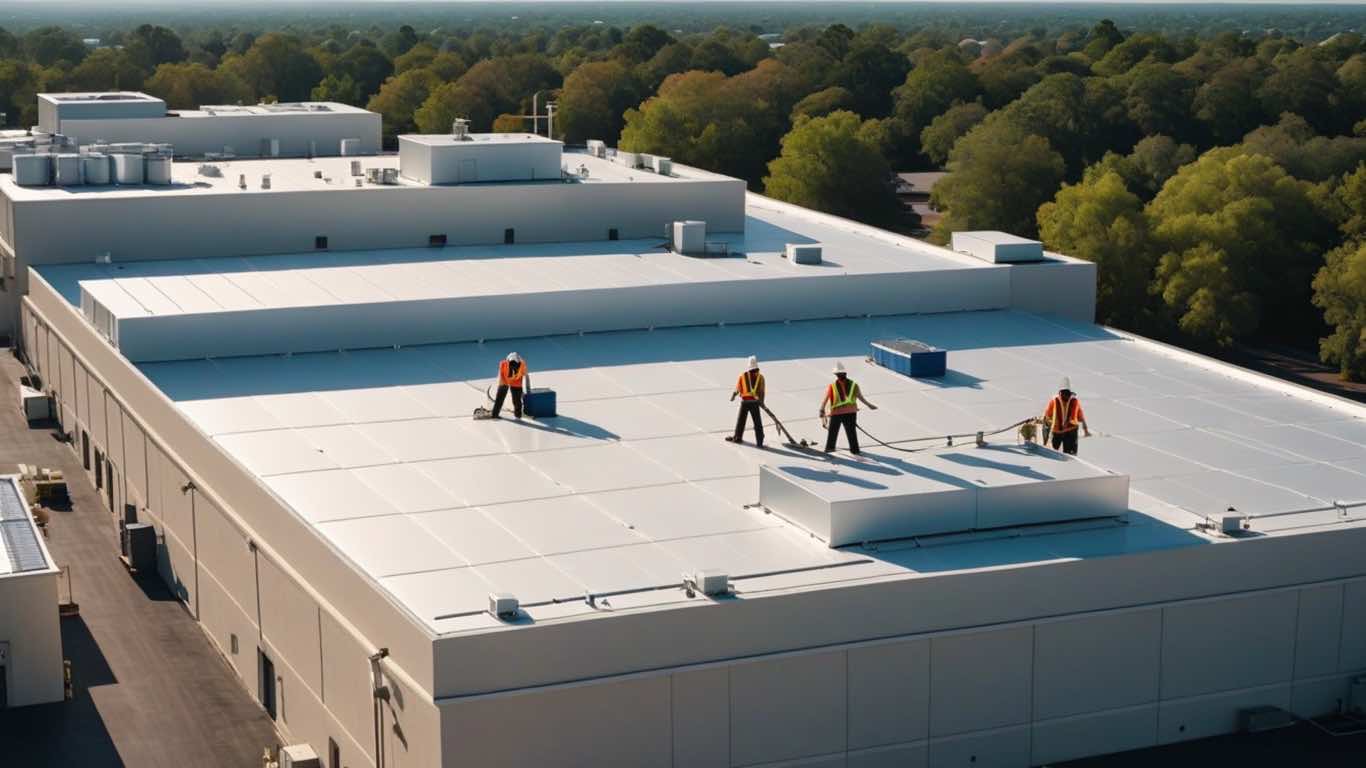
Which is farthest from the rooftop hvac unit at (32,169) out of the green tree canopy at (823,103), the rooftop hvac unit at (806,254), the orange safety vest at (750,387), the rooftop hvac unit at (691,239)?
the green tree canopy at (823,103)

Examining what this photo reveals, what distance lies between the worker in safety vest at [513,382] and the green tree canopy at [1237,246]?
41861mm

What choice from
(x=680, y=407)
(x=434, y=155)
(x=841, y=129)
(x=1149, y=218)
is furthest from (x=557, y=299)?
(x=841, y=129)

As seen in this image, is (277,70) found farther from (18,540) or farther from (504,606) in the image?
(504,606)

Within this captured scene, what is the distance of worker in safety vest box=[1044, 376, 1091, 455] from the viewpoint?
94.4 ft

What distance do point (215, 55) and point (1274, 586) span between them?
153330mm

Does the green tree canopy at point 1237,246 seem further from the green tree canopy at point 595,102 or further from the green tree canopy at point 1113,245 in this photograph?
the green tree canopy at point 595,102

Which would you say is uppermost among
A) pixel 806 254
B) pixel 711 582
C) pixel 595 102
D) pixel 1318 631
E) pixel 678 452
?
pixel 595 102

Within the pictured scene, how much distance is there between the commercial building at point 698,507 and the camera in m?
23.4

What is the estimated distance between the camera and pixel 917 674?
79.5 ft

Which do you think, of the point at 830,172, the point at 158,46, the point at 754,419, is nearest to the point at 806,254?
the point at 754,419

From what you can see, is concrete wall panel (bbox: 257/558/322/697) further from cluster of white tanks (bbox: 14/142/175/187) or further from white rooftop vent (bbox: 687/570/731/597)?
cluster of white tanks (bbox: 14/142/175/187)

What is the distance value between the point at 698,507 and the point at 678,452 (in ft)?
Result: 9.39

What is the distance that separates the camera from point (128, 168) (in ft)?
155

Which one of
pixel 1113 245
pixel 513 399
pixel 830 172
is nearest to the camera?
pixel 513 399
